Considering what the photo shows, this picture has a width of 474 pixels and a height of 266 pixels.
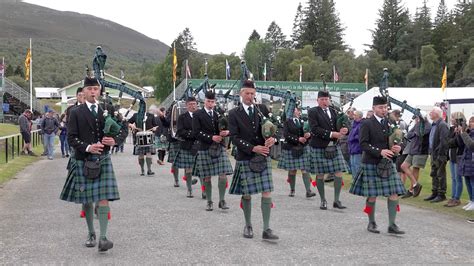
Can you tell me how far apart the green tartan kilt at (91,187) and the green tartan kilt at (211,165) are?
2.87 m

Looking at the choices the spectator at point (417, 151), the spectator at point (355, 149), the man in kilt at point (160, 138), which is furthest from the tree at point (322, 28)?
the spectator at point (417, 151)

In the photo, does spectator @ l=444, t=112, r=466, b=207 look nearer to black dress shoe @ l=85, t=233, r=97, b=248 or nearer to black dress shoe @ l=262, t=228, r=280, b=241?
black dress shoe @ l=262, t=228, r=280, b=241

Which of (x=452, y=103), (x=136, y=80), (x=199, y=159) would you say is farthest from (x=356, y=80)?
(x=136, y=80)

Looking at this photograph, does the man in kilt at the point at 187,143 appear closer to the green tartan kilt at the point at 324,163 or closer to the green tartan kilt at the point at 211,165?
the green tartan kilt at the point at 211,165

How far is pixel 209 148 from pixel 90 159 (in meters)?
3.10

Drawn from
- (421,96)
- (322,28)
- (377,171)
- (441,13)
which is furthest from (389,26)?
(377,171)

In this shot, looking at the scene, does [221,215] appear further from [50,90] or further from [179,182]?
[50,90]

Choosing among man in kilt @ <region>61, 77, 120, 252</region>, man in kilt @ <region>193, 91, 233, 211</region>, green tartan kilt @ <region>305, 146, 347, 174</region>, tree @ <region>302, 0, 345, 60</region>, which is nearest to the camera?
man in kilt @ <region>61, 77, 120, 252</region>

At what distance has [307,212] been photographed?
27.6 feet

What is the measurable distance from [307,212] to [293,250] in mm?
2532

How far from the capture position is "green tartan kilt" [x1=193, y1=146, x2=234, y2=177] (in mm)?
8820

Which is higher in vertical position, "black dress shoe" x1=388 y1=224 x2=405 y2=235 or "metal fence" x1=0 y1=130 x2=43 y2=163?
"metal fence" x1=0 y1=130 x2=43 y2=163

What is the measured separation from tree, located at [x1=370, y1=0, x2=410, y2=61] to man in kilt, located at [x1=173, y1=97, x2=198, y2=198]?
78.1 meters

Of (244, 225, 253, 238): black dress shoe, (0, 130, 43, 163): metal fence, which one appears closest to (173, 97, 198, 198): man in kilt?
(244, 225, 253, 238): black dress shoe
